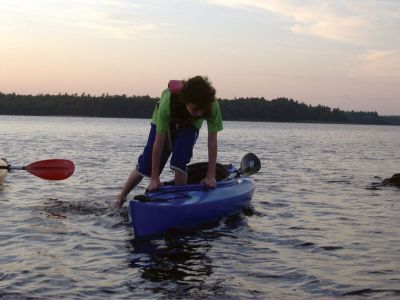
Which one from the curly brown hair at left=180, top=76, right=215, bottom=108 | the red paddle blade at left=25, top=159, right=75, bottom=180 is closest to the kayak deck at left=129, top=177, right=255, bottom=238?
the curly brown hair at left=180, top=76, right=215, bottom=108

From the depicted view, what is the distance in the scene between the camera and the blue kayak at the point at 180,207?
6.34 metres

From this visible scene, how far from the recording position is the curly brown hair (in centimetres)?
552

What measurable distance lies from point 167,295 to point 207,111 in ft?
7.00

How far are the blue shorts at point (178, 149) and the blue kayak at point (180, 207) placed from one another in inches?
13.8

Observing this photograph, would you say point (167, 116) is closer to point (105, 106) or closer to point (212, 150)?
point (212, 150)

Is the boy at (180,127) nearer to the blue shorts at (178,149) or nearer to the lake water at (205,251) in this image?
the blue shorts at (178,149)

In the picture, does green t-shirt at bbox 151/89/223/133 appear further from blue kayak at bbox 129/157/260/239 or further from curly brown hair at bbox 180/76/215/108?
blue kayak at bbox 129/157/260/239

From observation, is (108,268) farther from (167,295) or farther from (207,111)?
(207,111)

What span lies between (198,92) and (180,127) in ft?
4.52

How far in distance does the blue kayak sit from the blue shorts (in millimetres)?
351

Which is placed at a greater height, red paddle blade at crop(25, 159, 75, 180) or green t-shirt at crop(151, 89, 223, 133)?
green t-shirt at crop(151, 89, 223, 133)

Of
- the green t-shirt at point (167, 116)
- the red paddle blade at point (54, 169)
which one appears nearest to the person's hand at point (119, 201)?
the red paddle blade at point (54, 169)

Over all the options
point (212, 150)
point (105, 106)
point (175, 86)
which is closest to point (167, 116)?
point (175, 86)

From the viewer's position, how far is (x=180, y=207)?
21.7 feet
